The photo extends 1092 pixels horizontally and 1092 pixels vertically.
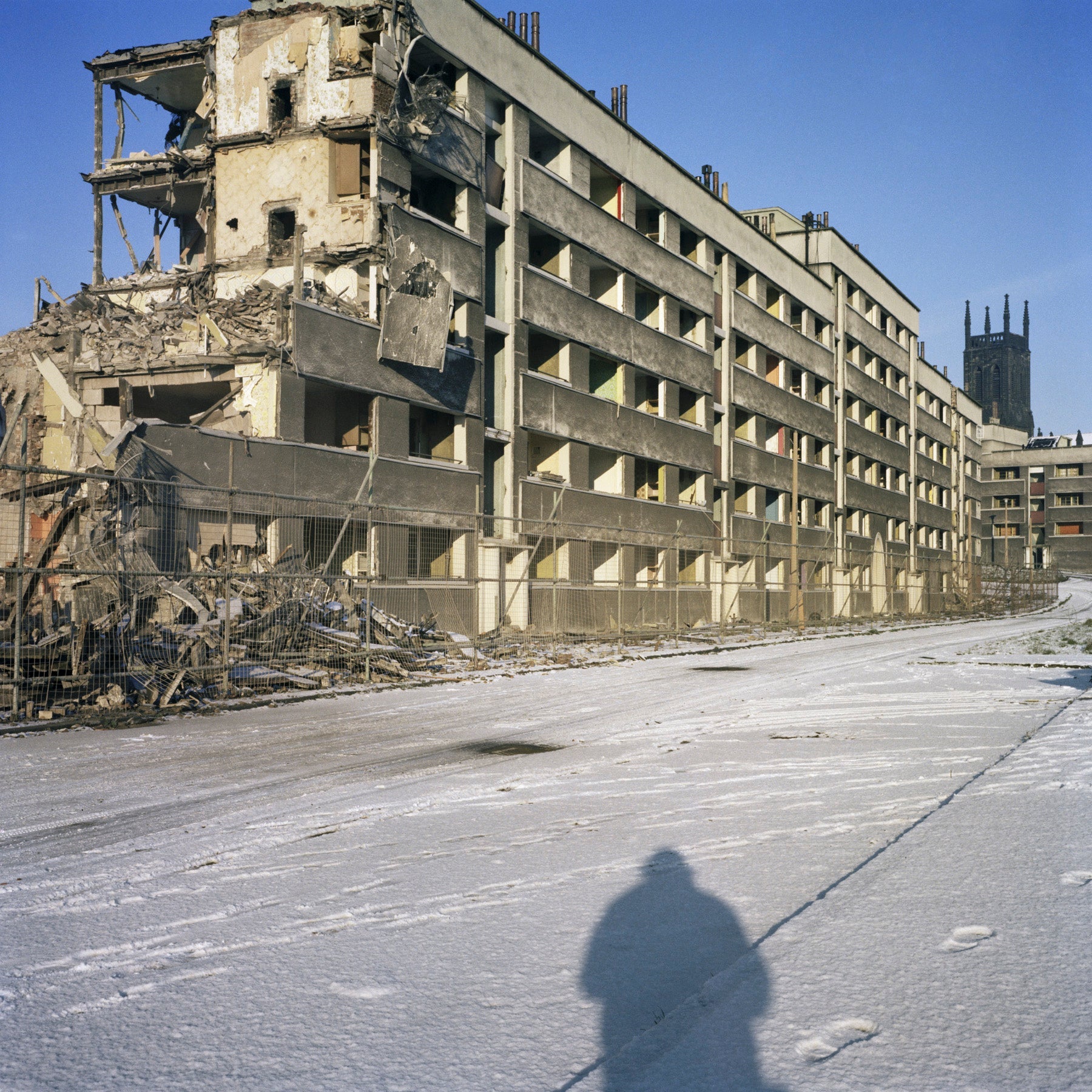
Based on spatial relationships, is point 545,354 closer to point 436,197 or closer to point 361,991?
point 436,197

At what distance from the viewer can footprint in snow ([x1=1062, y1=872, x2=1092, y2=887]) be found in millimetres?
4754

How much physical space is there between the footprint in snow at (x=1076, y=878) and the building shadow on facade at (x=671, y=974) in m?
1.62

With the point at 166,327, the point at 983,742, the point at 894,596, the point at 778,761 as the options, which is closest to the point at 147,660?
the point at 778,761

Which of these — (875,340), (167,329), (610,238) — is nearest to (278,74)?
(167,329)

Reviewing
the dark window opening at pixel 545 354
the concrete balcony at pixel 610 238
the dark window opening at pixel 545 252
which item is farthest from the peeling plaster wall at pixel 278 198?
the dark window opening at pixel 545 252

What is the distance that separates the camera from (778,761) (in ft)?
26.9

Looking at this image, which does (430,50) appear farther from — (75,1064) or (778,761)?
(75,1064)

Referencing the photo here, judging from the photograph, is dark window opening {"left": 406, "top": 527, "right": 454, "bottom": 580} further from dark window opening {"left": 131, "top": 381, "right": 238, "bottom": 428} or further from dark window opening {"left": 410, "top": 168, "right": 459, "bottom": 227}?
dark window opening {"left": 410, "top": 168, "right": 459, "bottom": 227}

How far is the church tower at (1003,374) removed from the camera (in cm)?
17362

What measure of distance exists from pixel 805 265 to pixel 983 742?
49700 mm

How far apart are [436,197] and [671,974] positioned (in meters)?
26.6

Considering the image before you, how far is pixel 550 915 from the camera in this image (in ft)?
14.4

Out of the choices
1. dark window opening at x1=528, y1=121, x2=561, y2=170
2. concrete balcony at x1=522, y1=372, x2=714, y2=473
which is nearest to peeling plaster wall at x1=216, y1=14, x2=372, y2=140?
concrete balcony at x1=522, y1=372, x2=714, y2=473

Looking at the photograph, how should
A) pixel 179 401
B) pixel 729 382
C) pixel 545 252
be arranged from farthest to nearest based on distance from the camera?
pixel 729 382, pixel 545 252, pixel 179 401
